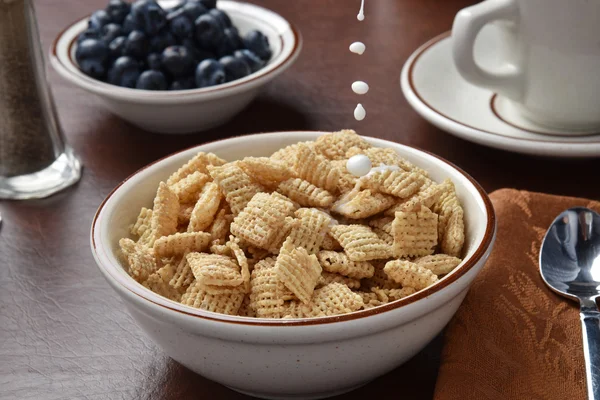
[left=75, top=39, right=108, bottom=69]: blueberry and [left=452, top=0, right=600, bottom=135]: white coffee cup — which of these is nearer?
[left=452, top=0, right=600, bottom=135]: white coffee cup

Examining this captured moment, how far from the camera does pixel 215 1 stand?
48.1 inches

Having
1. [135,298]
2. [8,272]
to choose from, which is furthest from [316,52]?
[135,298]

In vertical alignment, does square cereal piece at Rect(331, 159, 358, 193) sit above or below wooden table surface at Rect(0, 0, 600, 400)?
above

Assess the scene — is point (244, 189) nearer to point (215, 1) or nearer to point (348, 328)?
point (348, 328)

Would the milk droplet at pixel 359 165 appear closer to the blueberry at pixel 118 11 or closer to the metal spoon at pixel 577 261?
the metal spoon at pixel 577 261

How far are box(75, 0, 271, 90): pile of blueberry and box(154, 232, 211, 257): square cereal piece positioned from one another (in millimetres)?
466

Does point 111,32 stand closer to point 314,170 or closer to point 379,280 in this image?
point 314,170

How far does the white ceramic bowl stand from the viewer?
1.75 feet

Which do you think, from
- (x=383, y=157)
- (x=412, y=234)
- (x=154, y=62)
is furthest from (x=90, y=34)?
(x=412, y=234)

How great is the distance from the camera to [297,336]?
528 millimetres

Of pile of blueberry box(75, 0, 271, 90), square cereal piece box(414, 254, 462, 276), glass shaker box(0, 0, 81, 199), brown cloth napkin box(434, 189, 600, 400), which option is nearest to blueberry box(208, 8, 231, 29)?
pile of blueberry box(75, 0, 271, 90)

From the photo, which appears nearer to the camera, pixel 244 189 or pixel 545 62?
pixel 244 189

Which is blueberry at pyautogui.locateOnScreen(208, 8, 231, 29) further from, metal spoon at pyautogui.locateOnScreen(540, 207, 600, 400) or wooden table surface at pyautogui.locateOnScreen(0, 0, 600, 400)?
metal spoon at pyautogui.locateOnScreen(540, 207, 600, 400)

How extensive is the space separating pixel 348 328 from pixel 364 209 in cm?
16
